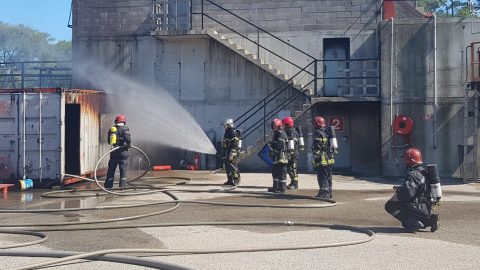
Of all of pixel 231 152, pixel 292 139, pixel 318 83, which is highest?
pixel 318 83

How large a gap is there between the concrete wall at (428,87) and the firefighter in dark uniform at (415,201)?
9.87 meters

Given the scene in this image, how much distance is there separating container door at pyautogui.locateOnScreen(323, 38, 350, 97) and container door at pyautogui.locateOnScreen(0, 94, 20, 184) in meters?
10.7

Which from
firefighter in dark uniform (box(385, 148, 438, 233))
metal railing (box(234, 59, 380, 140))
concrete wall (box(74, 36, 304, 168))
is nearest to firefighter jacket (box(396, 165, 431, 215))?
firefighter in dark uniform (box(385, 148, 438, 233))

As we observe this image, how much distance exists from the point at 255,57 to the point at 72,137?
25.0 feet

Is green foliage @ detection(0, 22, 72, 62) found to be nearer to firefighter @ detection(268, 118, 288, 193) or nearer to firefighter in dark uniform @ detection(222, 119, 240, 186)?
firefighter in dark uniform @ detection(222, 119, 240, 186)

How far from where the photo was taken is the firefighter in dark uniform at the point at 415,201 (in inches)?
350

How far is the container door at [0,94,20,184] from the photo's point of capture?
15508mm

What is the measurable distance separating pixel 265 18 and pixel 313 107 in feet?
12.9

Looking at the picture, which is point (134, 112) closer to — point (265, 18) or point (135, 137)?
point (135, 137)

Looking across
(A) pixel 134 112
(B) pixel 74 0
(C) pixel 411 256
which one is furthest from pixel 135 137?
(C) pixel 411 256

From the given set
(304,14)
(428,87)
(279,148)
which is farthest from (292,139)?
(304,14)

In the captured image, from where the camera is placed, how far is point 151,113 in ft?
70.5

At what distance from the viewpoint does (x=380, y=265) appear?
6.97 metres

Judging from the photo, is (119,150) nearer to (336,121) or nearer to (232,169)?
(232,169)
